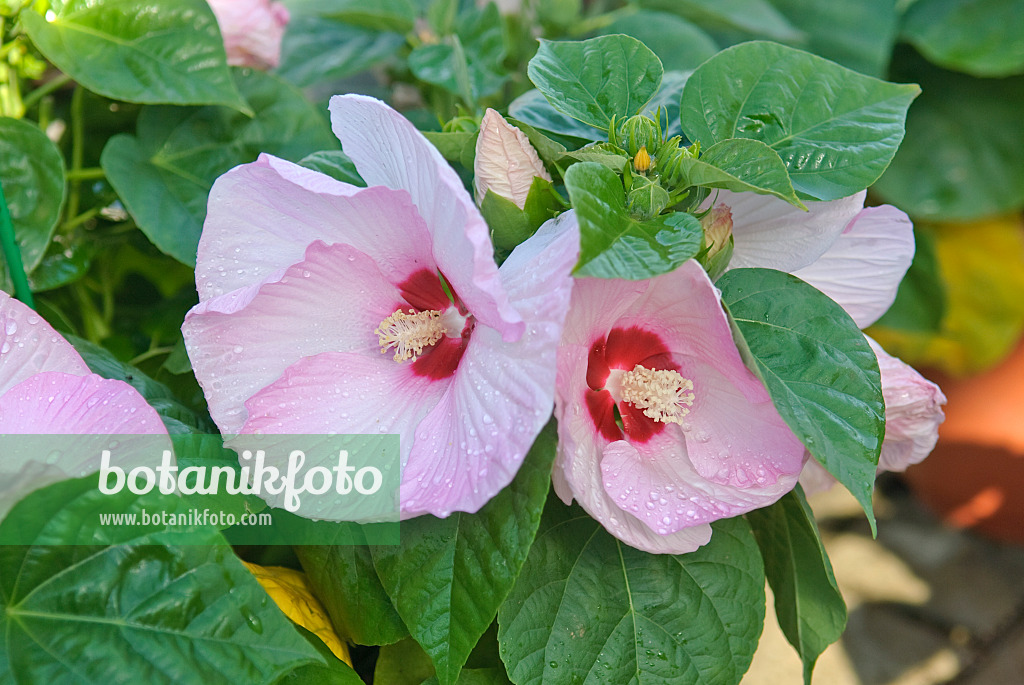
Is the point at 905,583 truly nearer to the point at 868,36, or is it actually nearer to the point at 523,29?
the point at 868,36

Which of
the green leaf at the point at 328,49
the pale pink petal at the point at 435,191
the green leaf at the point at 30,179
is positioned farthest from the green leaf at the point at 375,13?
the pale pink petal at the point at 435,191

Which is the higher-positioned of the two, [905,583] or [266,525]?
[266,525]

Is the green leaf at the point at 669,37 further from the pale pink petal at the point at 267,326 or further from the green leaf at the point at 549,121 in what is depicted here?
the pale pink petal at the point at 267,326

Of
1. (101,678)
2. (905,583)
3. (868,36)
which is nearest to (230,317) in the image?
(101,678)

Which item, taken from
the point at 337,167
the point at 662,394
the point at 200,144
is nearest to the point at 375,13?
the point at 200,144

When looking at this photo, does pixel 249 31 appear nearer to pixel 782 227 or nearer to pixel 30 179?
pixel 30 179

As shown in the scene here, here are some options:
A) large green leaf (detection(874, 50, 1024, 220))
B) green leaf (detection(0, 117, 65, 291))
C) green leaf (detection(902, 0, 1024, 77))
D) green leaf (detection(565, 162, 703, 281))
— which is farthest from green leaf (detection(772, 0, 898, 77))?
green leaf (detection(0, 117, 65, 291))
